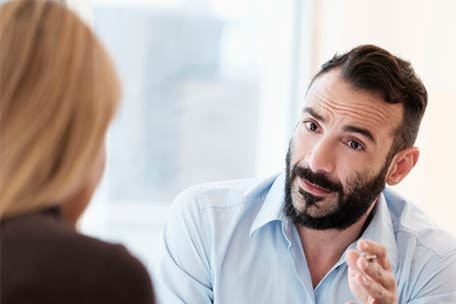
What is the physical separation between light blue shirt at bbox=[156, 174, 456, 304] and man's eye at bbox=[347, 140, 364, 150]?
0.18m

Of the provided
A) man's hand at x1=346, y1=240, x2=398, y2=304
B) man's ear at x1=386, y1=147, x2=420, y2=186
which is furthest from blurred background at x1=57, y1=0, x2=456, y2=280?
man's hand at x1=346, y1=240, x2=398, y2=304

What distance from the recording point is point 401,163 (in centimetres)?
179

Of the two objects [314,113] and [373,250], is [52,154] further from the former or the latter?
[314,113]

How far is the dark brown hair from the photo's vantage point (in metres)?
1.62

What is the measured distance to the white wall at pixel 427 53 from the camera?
2.15 metres

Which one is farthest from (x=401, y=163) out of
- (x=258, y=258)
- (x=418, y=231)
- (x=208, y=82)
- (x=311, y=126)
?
(x=208, y=82)

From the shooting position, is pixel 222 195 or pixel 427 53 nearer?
pixel 222 195

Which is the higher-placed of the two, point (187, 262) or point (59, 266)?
point (59, 266)

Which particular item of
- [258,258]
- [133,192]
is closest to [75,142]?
[258,258]

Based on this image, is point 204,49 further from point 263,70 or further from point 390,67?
point 390,67

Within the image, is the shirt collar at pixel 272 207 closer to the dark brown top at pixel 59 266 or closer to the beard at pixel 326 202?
the beard at pixel 326 202

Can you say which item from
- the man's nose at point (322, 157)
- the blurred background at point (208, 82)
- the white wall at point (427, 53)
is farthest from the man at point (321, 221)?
the blurred background at point (208, 82)

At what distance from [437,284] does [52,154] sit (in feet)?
3.39

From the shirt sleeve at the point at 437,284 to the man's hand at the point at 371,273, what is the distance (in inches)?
8.5
